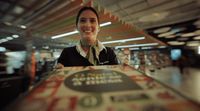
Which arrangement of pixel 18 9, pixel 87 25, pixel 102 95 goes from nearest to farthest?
1. pixel 102 95
2. pixel 87 25
3. pixel 18 9

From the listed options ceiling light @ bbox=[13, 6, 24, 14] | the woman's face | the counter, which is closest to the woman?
the woman's face

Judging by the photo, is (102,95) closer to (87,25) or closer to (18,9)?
(87,25)

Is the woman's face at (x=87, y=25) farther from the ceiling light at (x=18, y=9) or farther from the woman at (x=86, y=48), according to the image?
the ceiling light at (x=18, y=9)

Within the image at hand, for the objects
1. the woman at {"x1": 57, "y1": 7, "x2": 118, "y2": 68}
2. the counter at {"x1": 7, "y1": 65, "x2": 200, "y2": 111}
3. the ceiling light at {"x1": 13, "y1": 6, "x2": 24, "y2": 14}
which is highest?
the ceiling light at {"x1": 13, "y1": 6, "x2": 24, "y2": 14}

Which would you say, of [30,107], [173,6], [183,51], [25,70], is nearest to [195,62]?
[183,51]

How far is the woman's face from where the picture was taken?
1.26 m

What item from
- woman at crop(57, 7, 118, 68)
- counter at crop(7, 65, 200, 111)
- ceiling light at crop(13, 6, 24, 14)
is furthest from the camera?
ceiling light at crop(13, 6, 24, 14)

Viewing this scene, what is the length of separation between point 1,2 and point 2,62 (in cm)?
140

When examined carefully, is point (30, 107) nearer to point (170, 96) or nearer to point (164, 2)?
point (170, 96)

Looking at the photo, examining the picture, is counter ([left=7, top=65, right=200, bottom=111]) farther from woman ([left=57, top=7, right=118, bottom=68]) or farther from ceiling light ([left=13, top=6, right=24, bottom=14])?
ceiling light ([left=13, top=6, right=24, bottom=14])

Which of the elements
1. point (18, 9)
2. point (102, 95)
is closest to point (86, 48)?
point (102, 95)

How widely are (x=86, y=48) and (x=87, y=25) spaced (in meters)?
0.20

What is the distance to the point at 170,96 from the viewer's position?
0.56 meters

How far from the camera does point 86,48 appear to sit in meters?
1.32
